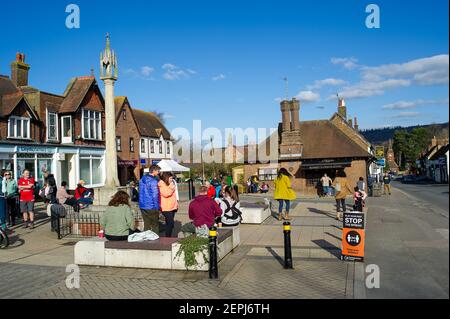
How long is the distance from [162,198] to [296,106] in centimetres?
2387

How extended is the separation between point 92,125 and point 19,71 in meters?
6.48

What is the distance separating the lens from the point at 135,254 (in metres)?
7.66

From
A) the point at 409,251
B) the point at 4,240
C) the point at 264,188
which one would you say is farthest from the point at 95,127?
the point at 409,251

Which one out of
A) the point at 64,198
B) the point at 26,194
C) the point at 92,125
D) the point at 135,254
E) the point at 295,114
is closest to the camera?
the point at 135,254

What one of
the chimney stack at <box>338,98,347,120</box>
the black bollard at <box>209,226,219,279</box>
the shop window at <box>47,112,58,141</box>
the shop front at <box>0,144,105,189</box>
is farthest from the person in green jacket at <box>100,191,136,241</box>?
the chimney stack at <box>338,98,347,120</box>

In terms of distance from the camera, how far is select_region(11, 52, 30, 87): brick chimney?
26422 millimetres

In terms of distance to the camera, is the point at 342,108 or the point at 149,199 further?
the point at 342,108

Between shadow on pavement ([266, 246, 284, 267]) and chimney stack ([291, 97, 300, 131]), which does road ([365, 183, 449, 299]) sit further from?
chimney stack ([291, 97, 300, 131])

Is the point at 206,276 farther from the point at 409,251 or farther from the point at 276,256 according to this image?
the point at 409,251

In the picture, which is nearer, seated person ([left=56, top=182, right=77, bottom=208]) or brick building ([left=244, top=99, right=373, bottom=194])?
seated person ([left=56, top=182, right=77, bottom=208])

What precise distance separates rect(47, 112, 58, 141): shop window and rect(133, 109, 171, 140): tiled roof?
15612mm

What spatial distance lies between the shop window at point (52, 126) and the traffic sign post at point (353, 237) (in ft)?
76.7

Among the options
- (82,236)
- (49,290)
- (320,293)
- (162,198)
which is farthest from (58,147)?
(320,293)
